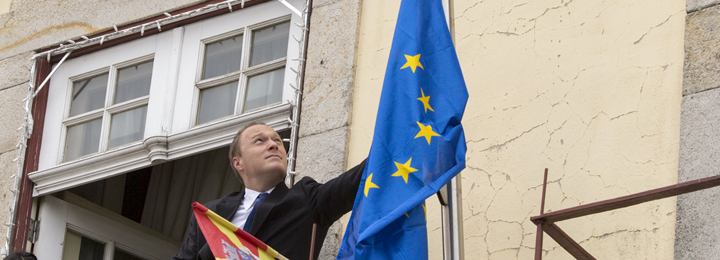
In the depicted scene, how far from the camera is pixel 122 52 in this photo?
555 centimetres

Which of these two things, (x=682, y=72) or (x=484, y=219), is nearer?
(x=682, y=72)

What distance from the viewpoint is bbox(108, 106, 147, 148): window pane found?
5316 millimetres

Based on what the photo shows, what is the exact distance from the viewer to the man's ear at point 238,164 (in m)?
4.21

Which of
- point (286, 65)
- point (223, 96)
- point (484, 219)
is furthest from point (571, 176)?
point (223, 96)

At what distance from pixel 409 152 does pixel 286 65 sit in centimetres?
165

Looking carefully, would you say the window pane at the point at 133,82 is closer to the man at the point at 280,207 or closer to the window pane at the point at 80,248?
the window pane at the point at 80,248

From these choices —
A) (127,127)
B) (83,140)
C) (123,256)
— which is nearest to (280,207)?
(127,127)

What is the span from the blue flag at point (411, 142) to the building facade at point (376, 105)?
0.61m

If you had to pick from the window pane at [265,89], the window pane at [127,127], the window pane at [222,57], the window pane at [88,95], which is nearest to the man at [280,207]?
the window pane at [265,89]

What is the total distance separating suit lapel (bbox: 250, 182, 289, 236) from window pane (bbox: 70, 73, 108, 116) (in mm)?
1991

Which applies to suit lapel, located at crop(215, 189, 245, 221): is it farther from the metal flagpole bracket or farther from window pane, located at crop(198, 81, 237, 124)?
the metal flagpole bracket

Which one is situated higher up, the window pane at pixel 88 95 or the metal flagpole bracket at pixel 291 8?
the metal flagpole bracket at pixel 291 8

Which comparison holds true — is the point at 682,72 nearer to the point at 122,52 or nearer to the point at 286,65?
A: the point at 286,65

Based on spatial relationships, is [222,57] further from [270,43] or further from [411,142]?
[411,142]
